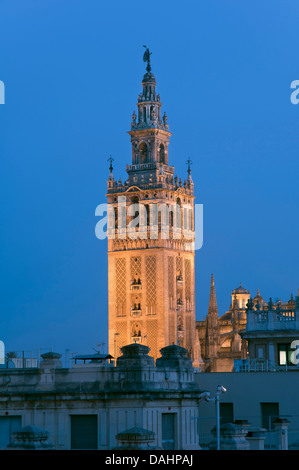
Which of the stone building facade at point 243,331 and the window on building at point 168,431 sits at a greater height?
the stone building facade at point 243,331

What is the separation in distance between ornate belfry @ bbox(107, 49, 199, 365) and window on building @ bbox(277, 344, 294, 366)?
61066mm

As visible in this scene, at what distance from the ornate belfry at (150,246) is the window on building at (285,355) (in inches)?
2404

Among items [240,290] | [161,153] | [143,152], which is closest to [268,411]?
[143,152]

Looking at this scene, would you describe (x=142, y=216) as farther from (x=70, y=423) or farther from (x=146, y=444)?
(x=146, y=444)

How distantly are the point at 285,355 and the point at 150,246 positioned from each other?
66.1 metres

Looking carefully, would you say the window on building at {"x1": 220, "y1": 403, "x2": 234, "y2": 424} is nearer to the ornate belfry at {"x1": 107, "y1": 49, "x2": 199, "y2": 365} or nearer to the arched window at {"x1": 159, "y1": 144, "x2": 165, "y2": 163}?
the ornate belfry at {"x1": 107, "y1": 49, "x2": 199, "y2": 365}

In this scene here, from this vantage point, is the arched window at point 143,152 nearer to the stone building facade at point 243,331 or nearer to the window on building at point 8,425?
the stone building facade at point 243,331

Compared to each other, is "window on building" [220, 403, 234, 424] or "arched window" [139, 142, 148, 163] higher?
"arched window" [139, 142, 148, 163]

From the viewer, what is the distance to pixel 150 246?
446 feet

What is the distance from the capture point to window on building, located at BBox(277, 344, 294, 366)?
6969 cm

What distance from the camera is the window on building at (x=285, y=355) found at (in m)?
69.7

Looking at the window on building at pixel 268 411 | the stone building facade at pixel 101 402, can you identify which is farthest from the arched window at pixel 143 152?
the stone building facade at pixel 101 402

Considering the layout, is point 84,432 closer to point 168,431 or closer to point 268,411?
point 168,431

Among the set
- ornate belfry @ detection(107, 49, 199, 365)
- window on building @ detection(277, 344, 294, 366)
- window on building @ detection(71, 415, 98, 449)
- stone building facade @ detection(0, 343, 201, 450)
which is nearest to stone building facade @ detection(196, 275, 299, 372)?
window on building @ detection(277, 344, 294, 366)
